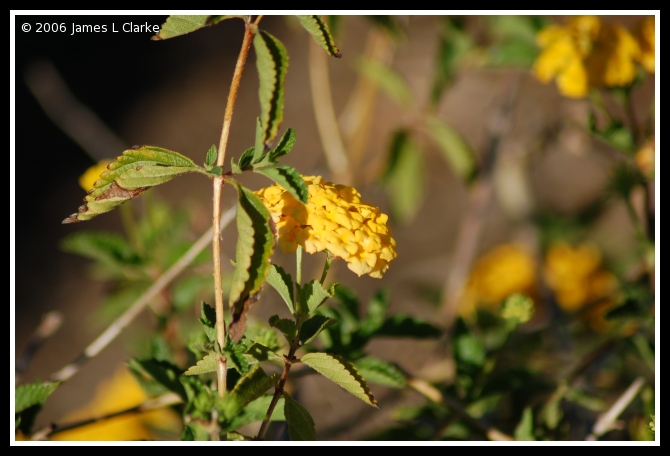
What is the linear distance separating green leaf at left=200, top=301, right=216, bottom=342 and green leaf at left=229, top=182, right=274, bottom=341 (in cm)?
7

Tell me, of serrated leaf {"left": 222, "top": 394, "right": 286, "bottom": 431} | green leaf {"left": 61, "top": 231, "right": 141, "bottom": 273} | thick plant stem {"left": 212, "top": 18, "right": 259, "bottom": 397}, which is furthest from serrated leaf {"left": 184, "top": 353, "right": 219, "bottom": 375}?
green leaf {"left": 61, "top": 231, "right": 141, "bottom": 273}

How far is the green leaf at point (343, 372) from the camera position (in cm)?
56

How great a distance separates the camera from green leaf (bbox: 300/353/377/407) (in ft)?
1.83

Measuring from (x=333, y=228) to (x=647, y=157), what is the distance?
0.68 m

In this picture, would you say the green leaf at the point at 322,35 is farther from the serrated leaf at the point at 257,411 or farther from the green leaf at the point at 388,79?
the green leaf at the point at 388,79

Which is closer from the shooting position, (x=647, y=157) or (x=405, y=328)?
(x=405, y=328)

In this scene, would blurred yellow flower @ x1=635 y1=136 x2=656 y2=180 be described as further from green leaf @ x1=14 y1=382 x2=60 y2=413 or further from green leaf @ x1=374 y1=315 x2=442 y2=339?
green leaf @ x1=14 y1=382 x2=60 y2=413

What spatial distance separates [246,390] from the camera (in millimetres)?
564

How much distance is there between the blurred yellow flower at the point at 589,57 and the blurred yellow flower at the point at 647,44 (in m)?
0.02

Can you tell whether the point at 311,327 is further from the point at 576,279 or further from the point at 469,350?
the point at 576,279

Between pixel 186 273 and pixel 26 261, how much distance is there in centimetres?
100

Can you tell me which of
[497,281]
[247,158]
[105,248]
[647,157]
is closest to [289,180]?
[247,158]

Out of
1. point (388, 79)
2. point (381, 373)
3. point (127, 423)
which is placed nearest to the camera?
point (381, 373)

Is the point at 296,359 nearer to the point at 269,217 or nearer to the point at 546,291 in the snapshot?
the point at 269,217
